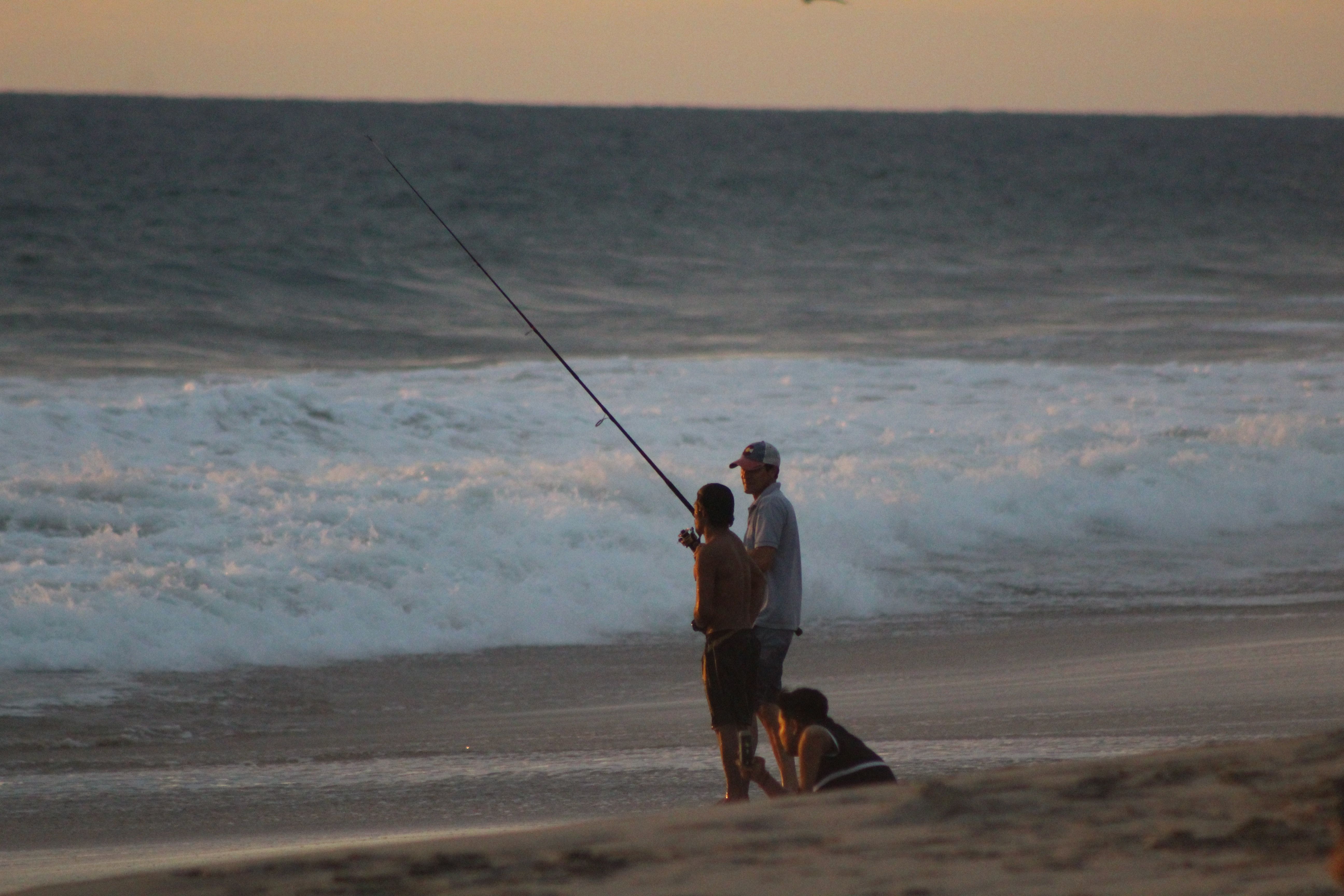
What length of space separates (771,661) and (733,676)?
0.15 m

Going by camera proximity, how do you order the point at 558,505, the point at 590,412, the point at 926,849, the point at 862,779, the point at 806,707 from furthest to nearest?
the point at 590,412 → the point at 558,505 → the point at 806,707 → the point at 862,779 → the point at 926,849

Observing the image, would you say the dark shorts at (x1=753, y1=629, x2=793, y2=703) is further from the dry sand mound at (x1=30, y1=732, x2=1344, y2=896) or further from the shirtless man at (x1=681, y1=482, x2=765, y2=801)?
the dry sand mound at (x1=30, y1=732, x2=1344, y2=896)

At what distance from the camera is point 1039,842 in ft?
10.2

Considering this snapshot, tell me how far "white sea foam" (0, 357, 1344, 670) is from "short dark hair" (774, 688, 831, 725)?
13.6 feet

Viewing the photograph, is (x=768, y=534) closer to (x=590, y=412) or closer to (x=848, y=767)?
(x=848, y=767)

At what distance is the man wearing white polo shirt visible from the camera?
4.88 m

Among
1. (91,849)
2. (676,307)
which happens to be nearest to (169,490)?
(91,849)

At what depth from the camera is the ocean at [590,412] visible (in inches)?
346

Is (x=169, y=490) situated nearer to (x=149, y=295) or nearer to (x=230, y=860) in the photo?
(x=230, y=860)

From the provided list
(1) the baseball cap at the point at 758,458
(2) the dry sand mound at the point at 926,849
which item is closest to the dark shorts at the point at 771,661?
(1) the baseball cap at the point at 758,458

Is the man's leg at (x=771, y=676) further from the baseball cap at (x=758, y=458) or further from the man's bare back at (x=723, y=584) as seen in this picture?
the baseball cap at (x=758, y=458)

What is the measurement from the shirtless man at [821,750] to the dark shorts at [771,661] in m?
0.55

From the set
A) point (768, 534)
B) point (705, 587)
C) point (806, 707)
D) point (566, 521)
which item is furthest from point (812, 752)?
point (566, 521)

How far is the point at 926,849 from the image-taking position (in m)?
3.08
